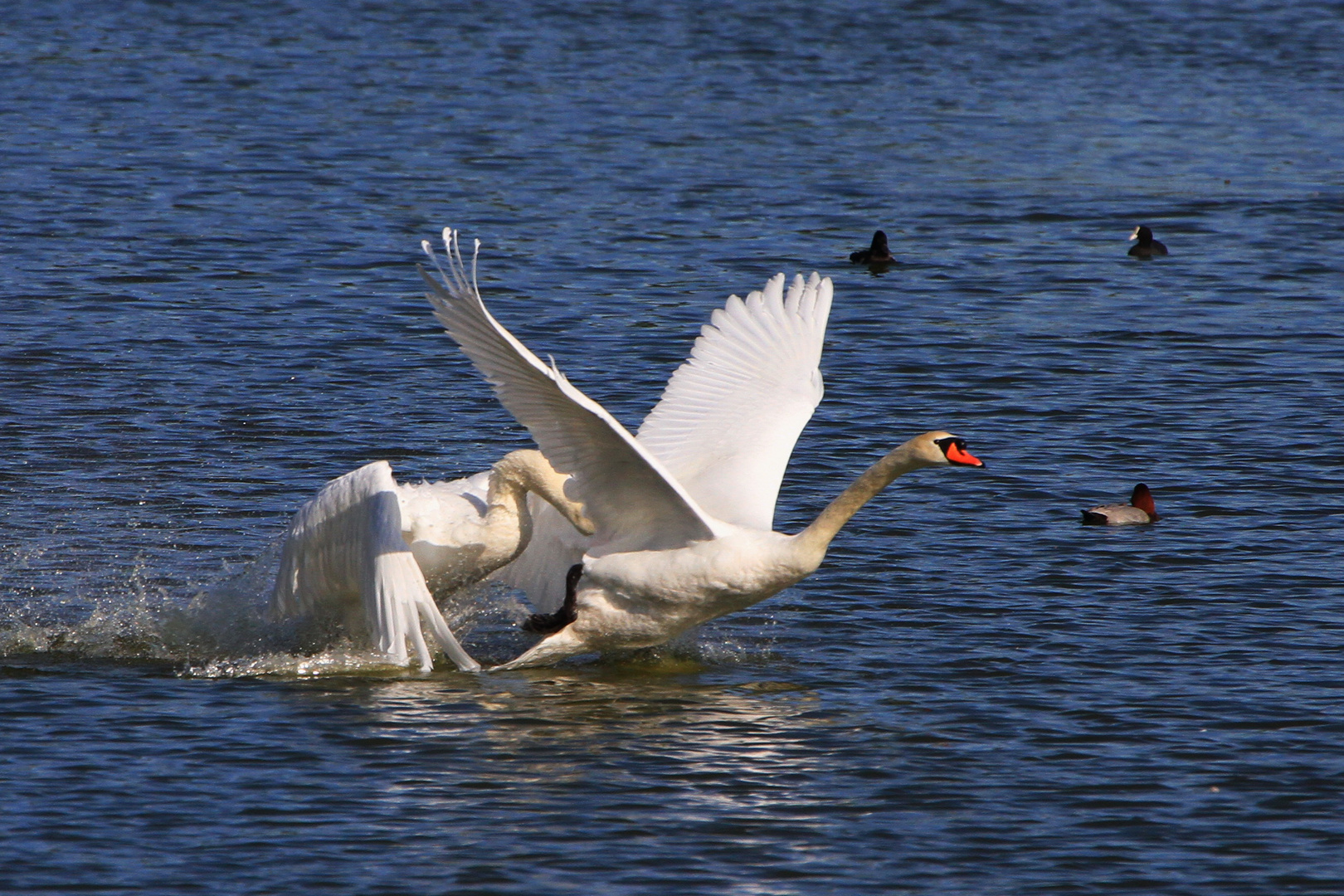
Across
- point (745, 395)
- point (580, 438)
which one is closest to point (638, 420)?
point (745, 395)

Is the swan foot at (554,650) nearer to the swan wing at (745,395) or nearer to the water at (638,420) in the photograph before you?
the water at (638,420)

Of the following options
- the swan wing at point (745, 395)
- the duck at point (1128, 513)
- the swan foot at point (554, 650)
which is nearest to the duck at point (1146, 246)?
the duck at point (1128, 513)

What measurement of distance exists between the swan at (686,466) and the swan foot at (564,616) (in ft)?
0.04

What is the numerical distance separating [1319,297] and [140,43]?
1792cm

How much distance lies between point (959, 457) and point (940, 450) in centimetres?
12

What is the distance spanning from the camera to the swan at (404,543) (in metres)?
8.76

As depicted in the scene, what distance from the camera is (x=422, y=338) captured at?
1509cm

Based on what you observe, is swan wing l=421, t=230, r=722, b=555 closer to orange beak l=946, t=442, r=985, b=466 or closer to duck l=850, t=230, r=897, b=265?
orange beak l=946, t=442, r=985, b=466

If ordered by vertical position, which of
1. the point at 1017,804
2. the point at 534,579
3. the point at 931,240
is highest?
the point at 931,240

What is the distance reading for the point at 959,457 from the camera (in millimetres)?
8930

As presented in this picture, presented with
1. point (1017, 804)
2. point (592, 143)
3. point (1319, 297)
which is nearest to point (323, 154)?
point (592, 143)

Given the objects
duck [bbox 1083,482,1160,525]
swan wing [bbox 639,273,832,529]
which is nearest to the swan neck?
swan wing [bbox 639,273,832,529]

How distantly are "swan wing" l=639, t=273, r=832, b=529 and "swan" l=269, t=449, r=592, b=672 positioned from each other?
985 mm

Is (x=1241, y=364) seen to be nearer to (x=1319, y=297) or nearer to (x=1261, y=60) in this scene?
(x=1319, y=297)
